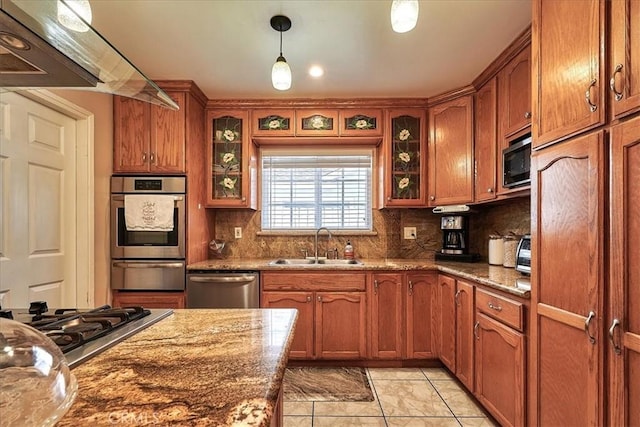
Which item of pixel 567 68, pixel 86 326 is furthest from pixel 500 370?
pixel 86 326

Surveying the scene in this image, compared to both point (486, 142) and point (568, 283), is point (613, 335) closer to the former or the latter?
point (568, 283)

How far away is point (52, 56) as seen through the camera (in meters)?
0.83

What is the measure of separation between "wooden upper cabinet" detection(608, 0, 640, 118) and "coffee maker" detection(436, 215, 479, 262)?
5.86ft

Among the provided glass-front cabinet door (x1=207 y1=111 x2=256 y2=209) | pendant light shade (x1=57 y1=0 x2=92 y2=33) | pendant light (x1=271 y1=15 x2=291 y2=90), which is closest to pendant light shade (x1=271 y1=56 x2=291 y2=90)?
pendant light (x1=271 y1=15 x2=291 y2=90)

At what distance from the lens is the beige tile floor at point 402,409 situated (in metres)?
1.96

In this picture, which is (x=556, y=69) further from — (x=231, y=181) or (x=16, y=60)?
(x=231, y=181)

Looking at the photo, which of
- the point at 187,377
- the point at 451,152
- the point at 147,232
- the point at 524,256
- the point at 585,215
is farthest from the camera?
the point at 451,152

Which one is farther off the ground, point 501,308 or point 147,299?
point 501,308

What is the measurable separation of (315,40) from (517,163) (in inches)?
58.2

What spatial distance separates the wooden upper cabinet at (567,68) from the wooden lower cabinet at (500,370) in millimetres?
1014

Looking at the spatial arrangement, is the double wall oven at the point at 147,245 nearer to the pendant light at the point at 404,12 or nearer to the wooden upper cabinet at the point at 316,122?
the wooden upper cabinet at the point at 316,122

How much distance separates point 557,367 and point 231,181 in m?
2.61

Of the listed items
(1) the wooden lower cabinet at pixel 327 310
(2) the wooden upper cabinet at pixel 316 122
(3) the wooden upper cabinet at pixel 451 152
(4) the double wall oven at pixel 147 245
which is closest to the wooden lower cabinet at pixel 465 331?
(1) the wooden lower cabinet at pixel 327 310

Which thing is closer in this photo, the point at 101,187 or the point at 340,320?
the point at 101,187
